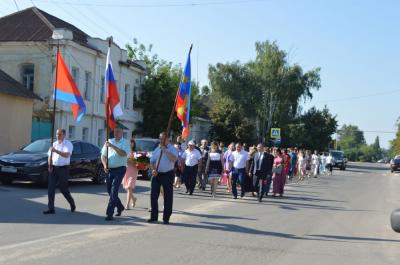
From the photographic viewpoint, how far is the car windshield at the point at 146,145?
929 inches

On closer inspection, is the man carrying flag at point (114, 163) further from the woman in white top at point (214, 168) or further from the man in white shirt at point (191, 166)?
the man in white shirt at point (191, 166)

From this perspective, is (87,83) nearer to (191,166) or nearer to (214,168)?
(191,166)

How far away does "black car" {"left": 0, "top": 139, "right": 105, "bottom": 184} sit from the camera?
16.4 metres

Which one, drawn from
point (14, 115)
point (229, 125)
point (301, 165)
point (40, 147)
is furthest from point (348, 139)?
point (40, 147)

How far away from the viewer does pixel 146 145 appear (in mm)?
23859

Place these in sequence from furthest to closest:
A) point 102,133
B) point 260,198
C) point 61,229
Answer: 1. point 102,133
2. point 260,198
3. point 61,229

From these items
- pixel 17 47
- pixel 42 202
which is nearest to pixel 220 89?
pixel 17 47

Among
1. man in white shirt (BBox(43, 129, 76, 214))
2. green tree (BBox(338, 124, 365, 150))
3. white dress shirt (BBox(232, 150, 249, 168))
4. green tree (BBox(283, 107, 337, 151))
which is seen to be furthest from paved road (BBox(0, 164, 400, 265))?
green tree (BBox(338, 124, 365, 150))

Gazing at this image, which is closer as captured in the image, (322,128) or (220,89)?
(220,89)

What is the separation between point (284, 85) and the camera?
56875 mm

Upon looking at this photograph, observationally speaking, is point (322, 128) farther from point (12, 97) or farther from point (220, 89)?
point (12, 97)

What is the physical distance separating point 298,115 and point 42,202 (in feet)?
173

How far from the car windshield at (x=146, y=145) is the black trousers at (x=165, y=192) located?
41.6 ft

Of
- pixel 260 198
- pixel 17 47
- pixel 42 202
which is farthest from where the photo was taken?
pixel 17 47
